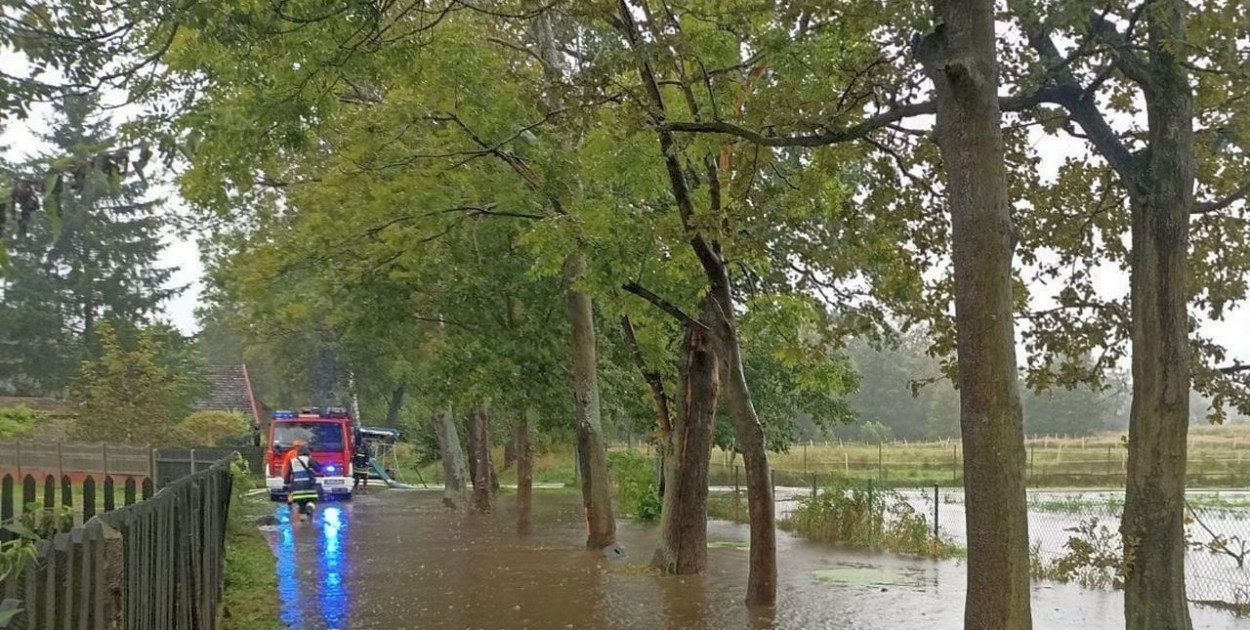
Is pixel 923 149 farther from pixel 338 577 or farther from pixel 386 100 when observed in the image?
pixel 338 577

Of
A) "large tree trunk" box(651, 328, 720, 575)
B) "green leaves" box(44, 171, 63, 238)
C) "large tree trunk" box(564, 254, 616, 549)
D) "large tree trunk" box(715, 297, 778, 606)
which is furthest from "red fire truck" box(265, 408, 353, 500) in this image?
"green leaves" box(44, 171, 63, 238)

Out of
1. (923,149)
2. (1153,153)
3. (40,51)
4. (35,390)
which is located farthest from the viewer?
(35,390)

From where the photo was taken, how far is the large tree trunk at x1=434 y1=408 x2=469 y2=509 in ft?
106

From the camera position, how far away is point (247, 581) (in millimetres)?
13961

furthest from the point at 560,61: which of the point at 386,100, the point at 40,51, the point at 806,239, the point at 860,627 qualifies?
the point at 40,51

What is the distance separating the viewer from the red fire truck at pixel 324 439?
32.7m

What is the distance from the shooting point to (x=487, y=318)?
23.7 m

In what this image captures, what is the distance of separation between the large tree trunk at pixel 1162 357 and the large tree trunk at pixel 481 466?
70.9ft

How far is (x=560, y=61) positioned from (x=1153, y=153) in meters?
12.8

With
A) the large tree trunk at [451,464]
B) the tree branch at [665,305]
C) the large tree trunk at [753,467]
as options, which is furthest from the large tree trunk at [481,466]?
the large tree trunk at [753,467]

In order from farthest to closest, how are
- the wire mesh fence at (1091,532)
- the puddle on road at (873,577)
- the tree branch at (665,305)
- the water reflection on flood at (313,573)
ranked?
1. the puddle on road at (873,577)
2. the tree branch at (665,305)
3. the water reflection on flood at (313,573)
4. the wire mesh fence at (1091,532)

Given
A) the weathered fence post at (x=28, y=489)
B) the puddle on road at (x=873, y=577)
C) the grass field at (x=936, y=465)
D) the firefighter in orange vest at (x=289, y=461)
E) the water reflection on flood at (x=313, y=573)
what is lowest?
the grass field at (x=936, y=465)

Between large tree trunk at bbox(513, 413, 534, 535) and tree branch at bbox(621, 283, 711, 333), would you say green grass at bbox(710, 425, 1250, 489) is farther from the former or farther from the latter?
tree branch at bbox(621, 283, 711, 333)

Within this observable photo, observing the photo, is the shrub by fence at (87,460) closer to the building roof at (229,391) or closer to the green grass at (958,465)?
the green grass at (958,465)
